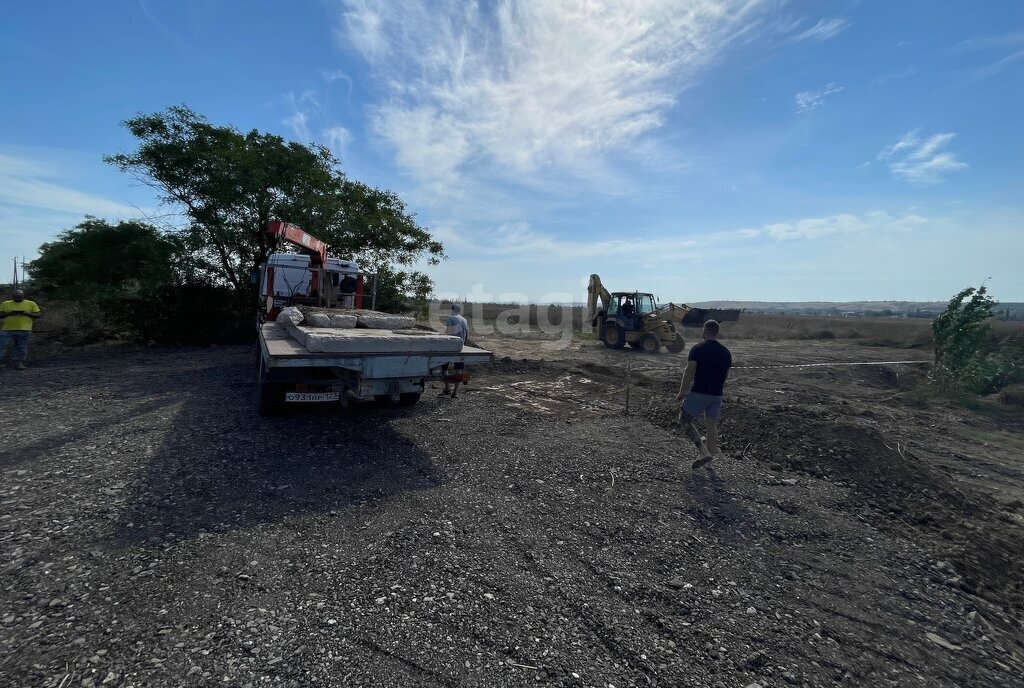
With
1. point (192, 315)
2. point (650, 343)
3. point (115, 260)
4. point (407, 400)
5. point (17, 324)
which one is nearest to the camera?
point (407, 400)

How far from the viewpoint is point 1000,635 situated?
2883 mm

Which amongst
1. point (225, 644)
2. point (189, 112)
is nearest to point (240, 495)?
point (225, 644)

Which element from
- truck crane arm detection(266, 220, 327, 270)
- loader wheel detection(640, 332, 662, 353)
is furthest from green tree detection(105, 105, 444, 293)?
loader wheel detection(640, 332, 662, 353)

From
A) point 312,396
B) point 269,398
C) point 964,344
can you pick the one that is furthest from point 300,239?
point 964,344

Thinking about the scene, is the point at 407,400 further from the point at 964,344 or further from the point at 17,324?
the point at 964,344

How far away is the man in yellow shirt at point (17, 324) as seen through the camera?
371 inches

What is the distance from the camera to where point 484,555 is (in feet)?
11.0

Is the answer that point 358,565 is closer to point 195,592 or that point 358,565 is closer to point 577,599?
point 195,592

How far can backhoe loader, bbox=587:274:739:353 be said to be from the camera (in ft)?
59.0

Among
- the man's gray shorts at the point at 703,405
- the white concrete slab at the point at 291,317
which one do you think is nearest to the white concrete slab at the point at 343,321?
the white concrete slab at the point at 291,317

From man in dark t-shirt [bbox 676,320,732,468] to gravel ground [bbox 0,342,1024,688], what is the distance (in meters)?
0.41

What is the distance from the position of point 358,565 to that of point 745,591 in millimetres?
2543

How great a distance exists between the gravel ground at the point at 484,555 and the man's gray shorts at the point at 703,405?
70 centimetres

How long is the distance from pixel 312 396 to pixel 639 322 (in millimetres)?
15022
